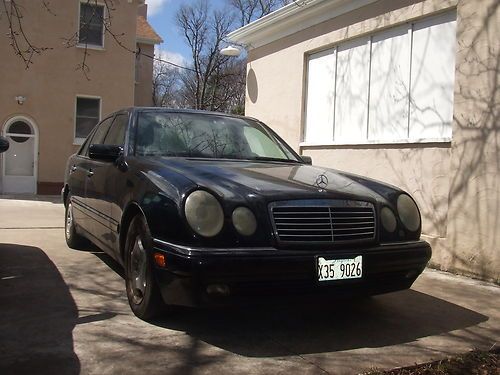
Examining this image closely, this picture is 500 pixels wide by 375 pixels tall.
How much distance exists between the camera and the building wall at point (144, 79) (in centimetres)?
2344

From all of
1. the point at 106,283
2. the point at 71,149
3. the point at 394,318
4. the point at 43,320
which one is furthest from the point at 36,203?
the point at 394,318

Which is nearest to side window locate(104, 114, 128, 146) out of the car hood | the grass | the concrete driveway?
the car hood

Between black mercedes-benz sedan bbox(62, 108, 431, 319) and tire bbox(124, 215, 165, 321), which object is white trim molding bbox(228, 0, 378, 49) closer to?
black mercedes-benz sedan bbox(62, 108, 431, 319)

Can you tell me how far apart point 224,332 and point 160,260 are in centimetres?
78

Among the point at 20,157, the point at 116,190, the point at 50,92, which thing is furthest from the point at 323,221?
the point at 20,157

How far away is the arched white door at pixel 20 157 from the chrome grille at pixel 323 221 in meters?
14.8

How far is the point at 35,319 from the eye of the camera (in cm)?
418

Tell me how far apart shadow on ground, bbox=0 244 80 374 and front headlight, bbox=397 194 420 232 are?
8.16 feet

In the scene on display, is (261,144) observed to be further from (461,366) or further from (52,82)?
(52,82)

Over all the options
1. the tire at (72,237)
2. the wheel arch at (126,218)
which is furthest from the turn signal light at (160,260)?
the tire at (72,237)

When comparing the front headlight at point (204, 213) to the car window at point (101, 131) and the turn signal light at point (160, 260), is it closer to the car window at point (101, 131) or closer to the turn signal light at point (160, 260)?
the turn signal light at point (160, 260)

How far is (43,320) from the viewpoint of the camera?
416cm

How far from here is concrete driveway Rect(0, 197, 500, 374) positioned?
3.43m

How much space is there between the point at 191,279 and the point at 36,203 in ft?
38.7
